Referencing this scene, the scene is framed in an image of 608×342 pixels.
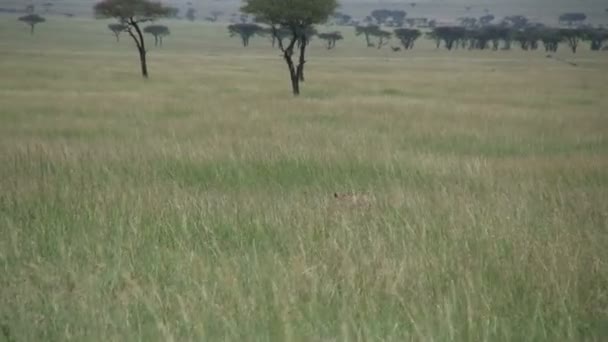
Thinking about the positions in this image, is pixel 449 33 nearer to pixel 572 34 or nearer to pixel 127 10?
pixel 572 34

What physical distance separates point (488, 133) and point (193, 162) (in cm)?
962

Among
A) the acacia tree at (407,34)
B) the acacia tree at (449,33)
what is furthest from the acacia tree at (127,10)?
the acacia tree at (449,33)

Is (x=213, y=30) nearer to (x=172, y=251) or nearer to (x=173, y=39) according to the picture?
(x=173, y=39)

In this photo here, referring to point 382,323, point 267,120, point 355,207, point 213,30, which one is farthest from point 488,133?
point 213,30

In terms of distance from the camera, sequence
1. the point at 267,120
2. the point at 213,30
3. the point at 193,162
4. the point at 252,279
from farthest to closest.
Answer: the point at 213,30 → the point at 267,120 → the point at 193,162 → the point at 252,279

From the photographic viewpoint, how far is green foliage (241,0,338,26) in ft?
123

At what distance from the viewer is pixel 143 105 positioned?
25859mm

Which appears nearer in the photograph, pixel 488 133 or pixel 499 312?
pixel 499 312

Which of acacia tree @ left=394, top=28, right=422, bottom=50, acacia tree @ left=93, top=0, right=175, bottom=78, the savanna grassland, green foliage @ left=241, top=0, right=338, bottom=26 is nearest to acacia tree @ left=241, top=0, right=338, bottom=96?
green foliage @ left=241, top=0, right=338, bottom=26

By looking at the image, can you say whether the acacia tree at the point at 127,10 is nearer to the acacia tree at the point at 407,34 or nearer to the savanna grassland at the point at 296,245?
the savanna grassland at the point at 296,245

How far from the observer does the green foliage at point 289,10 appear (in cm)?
3741

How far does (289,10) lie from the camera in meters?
37.2

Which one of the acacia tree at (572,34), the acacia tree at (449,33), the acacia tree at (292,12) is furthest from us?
the acacia tree at (449,33)

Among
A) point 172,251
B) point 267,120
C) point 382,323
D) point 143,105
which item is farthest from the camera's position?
point 143,105
